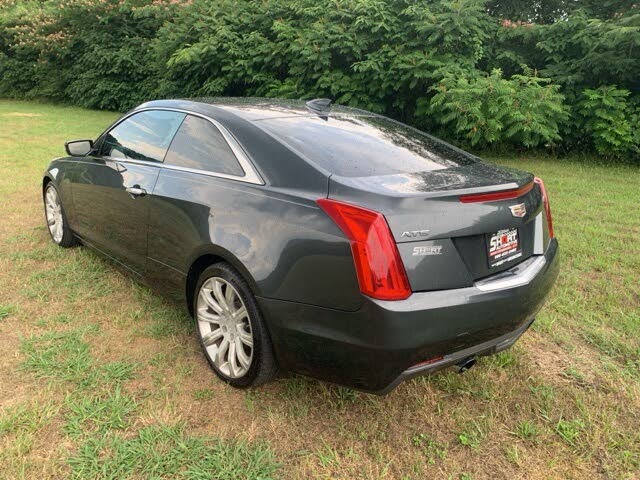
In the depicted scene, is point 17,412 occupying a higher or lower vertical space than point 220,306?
lower

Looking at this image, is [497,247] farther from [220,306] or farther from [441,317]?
[220,306]

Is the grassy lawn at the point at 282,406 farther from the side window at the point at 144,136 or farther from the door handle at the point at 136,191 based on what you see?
the side window at the point at 144,136

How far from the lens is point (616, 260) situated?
14.3ft

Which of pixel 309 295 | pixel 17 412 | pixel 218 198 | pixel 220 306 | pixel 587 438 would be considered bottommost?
pixel 17 412

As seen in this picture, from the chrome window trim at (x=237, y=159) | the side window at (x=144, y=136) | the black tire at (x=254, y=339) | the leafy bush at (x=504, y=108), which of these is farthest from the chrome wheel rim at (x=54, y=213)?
the leafy bush at (x=504, y=108)

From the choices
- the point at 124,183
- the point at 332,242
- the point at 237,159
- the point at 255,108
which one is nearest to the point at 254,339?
the point at 332,242

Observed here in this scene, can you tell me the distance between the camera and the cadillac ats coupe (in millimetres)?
2070

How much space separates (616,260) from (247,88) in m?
9.70

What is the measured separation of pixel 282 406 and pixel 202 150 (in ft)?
4.84

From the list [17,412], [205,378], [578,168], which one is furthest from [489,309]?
[578,168]

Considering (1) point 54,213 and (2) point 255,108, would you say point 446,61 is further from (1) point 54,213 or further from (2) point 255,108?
(1) point 54,213

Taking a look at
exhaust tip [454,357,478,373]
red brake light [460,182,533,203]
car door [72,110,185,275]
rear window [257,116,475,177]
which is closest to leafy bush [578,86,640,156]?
rear window [257,116,475,177]

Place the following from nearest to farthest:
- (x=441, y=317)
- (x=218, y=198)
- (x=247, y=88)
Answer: (x=441, y=317) → (x=218, y=198) → (x=247, y=88)

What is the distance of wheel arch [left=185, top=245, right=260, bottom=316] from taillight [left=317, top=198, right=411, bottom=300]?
0.56 m
